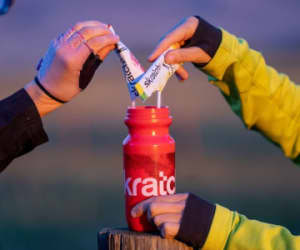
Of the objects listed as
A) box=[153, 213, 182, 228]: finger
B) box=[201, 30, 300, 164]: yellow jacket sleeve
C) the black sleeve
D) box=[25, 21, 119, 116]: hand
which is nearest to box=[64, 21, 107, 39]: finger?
box=[25, 21, 119, 116]: hand

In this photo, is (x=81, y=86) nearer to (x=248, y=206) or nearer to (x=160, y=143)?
(x=160, y=143)

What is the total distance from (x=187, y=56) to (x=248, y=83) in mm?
421

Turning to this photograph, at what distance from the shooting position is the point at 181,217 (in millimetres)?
1223

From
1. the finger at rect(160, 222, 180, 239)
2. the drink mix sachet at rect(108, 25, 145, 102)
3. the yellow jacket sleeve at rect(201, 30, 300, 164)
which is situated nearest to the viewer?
the finger at rect(160, 222, 180, 239)

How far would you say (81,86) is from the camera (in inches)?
57.7

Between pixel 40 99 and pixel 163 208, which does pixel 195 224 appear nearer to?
A: pixel 163 208

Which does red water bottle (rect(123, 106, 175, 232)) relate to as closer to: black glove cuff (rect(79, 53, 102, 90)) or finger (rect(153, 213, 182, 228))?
finger (rect(153, 213, 182, 228))

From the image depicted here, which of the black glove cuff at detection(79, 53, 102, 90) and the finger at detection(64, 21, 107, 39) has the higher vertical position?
the finger at detection(64, 21, 107, 39)

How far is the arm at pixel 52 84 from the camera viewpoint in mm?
1391

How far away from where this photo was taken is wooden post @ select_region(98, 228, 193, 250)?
1241 mm

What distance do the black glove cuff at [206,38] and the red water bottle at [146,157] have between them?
38 centimetres

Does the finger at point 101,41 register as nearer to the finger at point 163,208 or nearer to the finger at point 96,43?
the finger at point 96,43

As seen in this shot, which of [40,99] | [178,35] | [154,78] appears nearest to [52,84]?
[40,99]

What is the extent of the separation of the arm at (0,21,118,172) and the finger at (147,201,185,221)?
1.47 ft
